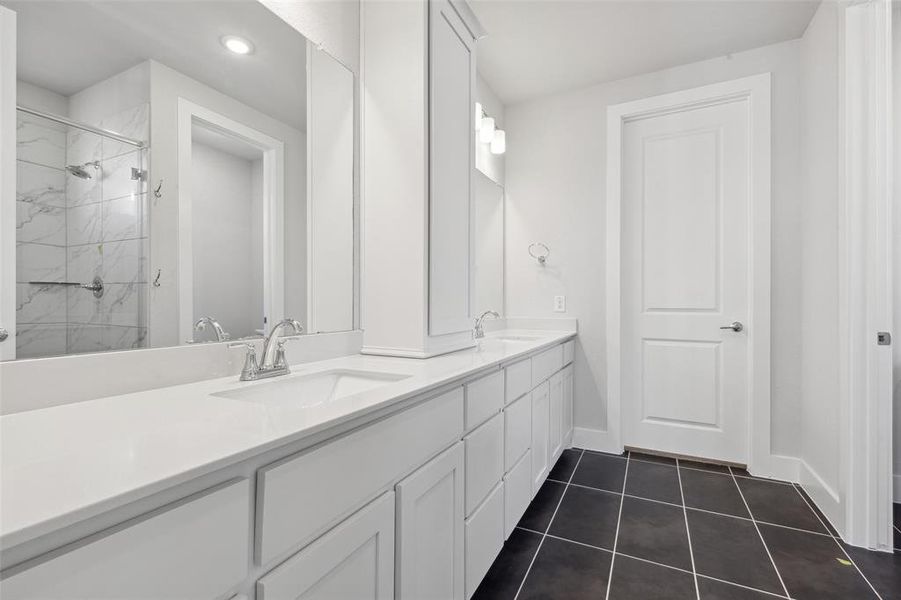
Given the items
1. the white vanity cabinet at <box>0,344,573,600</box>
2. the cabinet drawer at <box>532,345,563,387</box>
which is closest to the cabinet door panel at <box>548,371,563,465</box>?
the cabinet drawer at <box>532,345,563,387</box>

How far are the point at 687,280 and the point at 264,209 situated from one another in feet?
8.24

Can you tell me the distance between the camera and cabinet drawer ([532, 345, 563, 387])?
1974mm

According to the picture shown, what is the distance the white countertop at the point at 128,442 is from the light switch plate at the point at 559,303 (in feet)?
6.76

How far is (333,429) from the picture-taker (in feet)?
2.55

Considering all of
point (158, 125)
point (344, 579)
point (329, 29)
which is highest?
point (329, 29)

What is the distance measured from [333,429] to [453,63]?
1649 millimetres

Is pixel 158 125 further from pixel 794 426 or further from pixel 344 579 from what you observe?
pixel 794 426

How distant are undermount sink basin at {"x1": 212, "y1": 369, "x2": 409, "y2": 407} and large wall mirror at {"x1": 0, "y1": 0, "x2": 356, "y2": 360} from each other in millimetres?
227

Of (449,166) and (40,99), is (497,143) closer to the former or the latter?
(449,166)

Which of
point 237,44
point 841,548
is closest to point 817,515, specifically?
point 841,548

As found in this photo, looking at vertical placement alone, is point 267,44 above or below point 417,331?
above

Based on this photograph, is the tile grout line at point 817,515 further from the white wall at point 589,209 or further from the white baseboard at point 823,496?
the white wall at point 589,209

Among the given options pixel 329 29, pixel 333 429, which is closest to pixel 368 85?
pixel 329 29

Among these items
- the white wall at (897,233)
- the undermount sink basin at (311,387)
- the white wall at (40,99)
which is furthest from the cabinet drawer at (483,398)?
the white wall at (897,233)
